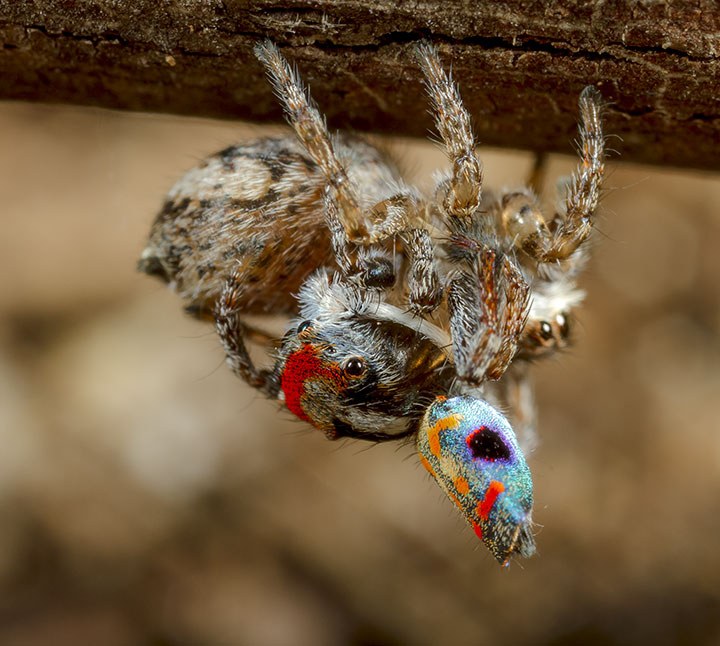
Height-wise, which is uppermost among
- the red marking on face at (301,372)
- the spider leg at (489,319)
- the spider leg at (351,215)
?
the spider leg at (351,215)

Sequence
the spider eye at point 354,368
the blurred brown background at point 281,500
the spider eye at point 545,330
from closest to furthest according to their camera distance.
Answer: the spider eye at point 354,368
the spider eye at point 545,330
the blurred brown background at point 281,500

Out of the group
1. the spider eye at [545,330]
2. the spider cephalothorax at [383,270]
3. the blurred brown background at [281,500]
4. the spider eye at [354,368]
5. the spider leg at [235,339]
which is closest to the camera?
the spider cephalothorax at [383,270]

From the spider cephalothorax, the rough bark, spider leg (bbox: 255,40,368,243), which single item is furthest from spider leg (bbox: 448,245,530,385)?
the rough bark

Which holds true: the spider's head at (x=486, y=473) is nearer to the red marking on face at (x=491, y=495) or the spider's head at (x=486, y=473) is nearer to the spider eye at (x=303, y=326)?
the red marking on face at (x=491, y=495)

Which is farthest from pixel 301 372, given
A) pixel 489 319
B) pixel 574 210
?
pixel 574 210

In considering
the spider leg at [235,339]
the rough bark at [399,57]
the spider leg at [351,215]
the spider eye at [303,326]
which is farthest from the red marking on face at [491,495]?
the rough bark at [399,57]

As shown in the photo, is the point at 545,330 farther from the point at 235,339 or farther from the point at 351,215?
the point at 235,339

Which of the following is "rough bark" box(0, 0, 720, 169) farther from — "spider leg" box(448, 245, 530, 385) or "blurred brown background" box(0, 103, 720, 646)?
"blurred brown background" box(0, 103, 720, 646)
